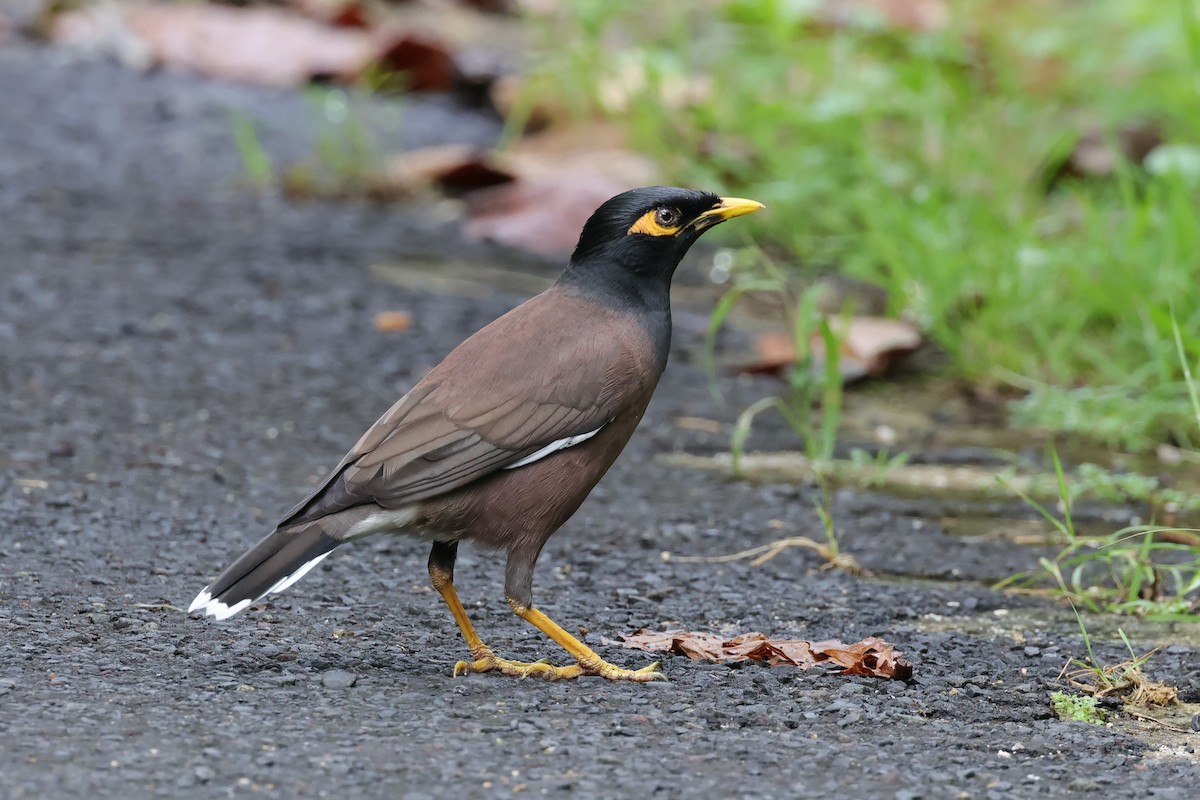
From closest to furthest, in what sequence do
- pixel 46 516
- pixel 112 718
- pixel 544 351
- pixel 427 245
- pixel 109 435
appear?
pixel 112 718, pixel 544 351, pixel 46 516, pixel 109 435, pixel 427 245

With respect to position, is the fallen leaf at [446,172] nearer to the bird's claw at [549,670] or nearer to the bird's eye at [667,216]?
the bird's eye at [667,216]

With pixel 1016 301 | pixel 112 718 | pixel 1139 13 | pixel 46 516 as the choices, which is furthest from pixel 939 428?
pixel 1139 13

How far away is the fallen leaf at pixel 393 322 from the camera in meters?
6.21

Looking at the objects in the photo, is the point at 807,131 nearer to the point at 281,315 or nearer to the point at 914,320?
the point at 914,320

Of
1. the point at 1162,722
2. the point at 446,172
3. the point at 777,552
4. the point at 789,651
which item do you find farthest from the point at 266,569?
the point at 446,172

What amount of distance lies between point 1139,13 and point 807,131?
2.88 metres

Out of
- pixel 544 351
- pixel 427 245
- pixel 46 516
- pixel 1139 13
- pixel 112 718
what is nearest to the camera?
pixel 112 718

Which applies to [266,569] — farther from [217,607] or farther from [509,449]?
[509,449]

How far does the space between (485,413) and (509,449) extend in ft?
0.33

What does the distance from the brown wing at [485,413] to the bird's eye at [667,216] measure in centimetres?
33

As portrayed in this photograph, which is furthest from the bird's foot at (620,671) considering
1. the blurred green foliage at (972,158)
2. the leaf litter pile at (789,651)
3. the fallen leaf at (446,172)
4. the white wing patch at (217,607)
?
the fallen leaf at (446,172)

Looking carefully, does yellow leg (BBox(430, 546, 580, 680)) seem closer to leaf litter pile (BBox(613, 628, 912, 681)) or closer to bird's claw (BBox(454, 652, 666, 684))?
bird's claw (BBox(454, 652, 666, 684))

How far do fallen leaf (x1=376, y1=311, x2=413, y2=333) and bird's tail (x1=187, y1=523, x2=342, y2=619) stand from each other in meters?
2.85

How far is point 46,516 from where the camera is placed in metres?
4.12
